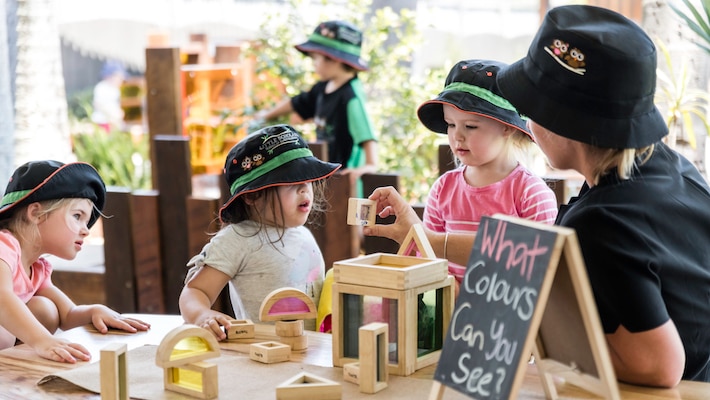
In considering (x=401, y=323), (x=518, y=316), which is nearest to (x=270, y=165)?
(x=401, y=323)

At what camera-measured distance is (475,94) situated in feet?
8.84

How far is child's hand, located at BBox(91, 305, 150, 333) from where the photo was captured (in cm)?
237

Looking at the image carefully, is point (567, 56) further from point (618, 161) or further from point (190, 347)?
point (190, 347)

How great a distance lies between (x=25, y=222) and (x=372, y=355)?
1.27 meters

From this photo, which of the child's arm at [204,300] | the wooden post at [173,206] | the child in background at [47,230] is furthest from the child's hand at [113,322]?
the wooden post at [173,206]

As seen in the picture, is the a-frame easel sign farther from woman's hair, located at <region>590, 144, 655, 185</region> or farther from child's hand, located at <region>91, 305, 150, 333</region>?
child's hand, located at <region>91, 305, 150, 333</region>

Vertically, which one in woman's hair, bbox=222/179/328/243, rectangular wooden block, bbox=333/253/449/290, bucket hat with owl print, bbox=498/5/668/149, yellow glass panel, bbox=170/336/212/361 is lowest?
yellow glass panel, bbox=170/336/212/361

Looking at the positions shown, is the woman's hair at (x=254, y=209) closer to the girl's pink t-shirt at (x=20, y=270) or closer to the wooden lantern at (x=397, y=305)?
the girl's pink t-shirt at (x=20, y=270)

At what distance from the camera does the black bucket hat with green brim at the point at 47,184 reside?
250cm

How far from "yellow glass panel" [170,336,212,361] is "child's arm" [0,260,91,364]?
0.34 metres

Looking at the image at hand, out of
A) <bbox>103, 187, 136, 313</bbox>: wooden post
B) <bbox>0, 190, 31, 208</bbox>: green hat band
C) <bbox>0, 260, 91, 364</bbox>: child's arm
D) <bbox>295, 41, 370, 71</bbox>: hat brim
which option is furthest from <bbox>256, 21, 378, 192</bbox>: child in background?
<bbox>0, 260, 91, 364</bbox>: child's arm

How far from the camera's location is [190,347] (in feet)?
6.21

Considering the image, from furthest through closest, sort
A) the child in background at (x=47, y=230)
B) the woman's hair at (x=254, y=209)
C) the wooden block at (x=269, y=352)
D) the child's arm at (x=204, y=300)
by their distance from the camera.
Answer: the woman's hair at (x=254, y=209) → the child in background at (x=47, y=230) → the child's arm at (x=204, y=300) → the wooden block at (x=269, y=352)

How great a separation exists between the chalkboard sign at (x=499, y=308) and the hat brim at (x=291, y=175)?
1.10 meters
